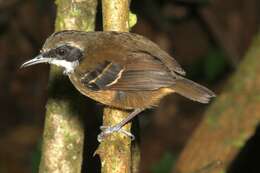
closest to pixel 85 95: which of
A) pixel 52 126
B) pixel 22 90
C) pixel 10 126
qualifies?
pixel 52 126

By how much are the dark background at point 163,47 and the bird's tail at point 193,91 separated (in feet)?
17.1

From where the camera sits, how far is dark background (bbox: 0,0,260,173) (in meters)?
10.2

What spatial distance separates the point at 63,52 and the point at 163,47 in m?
6.25

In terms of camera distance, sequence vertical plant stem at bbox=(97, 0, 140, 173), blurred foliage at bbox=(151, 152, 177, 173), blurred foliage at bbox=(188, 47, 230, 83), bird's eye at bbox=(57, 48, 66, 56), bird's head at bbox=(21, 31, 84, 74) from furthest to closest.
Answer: blurred foliage at bbox=(188, 47, 230, 83)
blurred foliage at bbox=(151, 152, 177, 173)
bird's eye at bbox=(57, 48, 66, 56)
bird's head at bbox=(21, 31, 84, 74)
vertical plant stem at bbox=(97, 0, 140, 173)

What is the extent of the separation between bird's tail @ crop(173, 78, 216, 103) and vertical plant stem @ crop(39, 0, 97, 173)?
742mm

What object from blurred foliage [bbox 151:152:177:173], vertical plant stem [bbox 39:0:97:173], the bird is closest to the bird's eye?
the bird

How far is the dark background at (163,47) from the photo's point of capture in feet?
33.4

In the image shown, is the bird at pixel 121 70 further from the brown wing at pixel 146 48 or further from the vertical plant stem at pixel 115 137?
the vertical plant stem at pixel 115 137

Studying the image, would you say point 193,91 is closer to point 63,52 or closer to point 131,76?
point 131,76

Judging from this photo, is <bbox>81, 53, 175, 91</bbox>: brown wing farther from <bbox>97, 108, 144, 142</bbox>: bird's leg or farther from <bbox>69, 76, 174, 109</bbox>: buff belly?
<bbox>97, 108, 144, 142</bbox>: bird's leg

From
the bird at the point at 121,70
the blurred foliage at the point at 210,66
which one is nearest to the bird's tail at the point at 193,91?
the bird at the point at 121,70

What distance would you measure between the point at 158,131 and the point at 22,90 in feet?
8.68

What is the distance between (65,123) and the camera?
14.2 feet

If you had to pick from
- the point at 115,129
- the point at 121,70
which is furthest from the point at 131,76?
the point at 115,129
